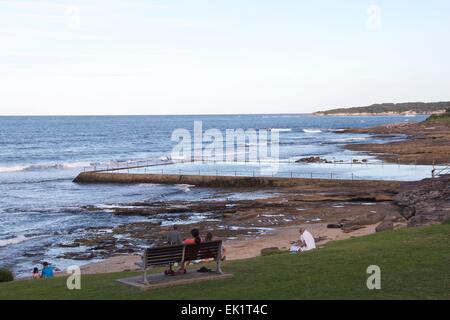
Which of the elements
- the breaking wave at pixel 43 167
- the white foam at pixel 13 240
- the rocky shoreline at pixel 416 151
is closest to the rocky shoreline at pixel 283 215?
the white foam at pixel 13 240

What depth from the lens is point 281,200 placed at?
42.7m

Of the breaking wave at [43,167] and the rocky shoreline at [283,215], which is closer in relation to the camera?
the rocky shoreline at [283,215]

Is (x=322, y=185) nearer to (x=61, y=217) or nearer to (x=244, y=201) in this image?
(x=244, y=201)

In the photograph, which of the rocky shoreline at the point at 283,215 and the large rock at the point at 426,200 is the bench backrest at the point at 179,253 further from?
the large rock at the point at 426,200

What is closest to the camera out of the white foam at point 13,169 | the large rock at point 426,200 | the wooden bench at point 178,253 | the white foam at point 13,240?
the wooden bench at point 178,253

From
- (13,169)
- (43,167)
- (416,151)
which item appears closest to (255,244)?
(416,151)

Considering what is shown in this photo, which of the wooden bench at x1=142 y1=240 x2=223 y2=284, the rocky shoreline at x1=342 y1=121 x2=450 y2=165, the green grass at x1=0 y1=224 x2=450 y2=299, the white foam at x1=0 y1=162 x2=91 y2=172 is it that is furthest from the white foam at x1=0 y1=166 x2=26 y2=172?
the wooden bench at x1=142 y1=240 x2=223 y2=284

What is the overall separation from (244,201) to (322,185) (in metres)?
9.20

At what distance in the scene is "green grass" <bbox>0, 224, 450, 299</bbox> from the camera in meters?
11.5

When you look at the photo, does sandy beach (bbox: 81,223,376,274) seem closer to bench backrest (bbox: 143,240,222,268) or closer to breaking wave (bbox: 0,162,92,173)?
bench backrest (bbox: 143,240,222,268)

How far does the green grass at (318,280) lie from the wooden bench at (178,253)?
57 centimetres

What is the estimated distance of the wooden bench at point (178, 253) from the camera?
12484mm

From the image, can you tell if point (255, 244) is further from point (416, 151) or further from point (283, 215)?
point (416, 151)
